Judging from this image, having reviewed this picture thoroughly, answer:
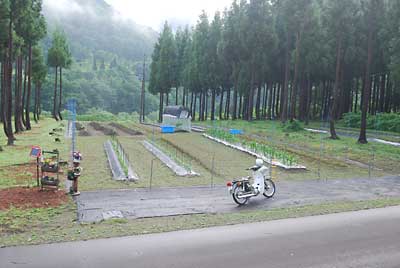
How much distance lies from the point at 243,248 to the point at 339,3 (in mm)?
18834

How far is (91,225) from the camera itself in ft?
19.8

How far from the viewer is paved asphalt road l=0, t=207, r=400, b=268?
15.1 feet

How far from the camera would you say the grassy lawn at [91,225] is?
5.44 meters

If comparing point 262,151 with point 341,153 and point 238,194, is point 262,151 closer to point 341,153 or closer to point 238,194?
point 341,153

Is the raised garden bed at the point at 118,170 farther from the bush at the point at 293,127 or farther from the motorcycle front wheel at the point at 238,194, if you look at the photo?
the bush at the point at 293,127

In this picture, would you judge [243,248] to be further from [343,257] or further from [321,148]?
[321,148]

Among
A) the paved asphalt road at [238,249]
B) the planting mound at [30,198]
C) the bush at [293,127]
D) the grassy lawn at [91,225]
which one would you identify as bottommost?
the planting mound at [30,198]

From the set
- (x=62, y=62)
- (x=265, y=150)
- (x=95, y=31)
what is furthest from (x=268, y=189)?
(x=95, y=31)

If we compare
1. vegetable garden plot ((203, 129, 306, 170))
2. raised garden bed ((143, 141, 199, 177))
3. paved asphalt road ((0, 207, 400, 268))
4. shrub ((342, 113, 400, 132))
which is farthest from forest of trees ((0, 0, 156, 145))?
shrub ((342, 113, 400, 132))

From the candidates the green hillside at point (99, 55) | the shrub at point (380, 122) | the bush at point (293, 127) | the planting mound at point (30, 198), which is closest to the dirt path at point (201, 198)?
the planting mound at point (30, 198)

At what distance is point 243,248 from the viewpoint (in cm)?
513

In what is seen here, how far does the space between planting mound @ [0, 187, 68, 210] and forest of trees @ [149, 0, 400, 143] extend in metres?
15.8

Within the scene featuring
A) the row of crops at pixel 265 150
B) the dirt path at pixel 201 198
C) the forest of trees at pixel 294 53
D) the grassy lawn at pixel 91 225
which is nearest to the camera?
the grassy lawn at pixel 91 225

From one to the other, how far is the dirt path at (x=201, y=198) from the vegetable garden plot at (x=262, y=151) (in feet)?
7.58
